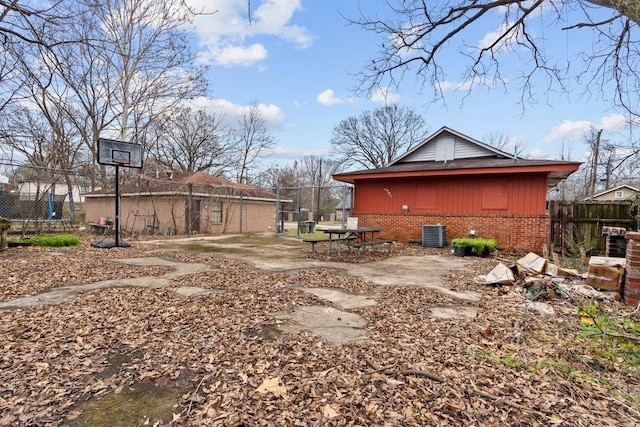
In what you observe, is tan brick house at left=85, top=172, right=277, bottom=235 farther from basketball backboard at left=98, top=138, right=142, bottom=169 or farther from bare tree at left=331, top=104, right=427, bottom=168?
bare tree at left=331, top=104, right=427, bottom=168

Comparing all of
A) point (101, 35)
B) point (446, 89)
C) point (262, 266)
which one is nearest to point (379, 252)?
point (262, 266)

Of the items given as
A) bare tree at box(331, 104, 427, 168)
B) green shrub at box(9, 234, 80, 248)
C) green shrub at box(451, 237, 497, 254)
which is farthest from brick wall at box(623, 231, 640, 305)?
bare tree at box(331, 104, 427, 168)

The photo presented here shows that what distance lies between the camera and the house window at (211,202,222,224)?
55.0 ft

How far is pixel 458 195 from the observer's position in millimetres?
10805

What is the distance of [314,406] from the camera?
6.28ft

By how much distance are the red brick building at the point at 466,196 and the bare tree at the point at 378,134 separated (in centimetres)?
2230

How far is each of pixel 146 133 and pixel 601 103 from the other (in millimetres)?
19175

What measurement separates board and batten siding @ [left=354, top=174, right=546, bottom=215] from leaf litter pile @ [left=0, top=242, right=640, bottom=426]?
655 cm

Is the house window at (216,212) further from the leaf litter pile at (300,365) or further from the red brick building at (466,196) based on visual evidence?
the leaf litter pile at (300,365)

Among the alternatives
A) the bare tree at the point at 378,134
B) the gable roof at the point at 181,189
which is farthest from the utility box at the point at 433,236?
the bare tree at the point at 378,134

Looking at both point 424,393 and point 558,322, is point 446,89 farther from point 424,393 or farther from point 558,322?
point 424,393

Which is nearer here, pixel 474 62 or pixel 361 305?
pixel 361 305

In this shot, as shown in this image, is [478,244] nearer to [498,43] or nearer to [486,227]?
[486,227]

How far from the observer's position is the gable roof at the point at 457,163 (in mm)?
9516
